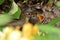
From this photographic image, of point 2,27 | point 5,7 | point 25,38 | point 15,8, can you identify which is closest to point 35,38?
point 25,38

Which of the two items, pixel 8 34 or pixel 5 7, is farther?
pixel 5 7

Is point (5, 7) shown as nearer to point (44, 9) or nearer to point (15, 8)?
point (15, 8)

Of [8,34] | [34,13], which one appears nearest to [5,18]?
[8,34]

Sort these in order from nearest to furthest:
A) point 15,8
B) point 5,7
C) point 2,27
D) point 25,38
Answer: point 25,38, point 2,27, point 15,8, point 5,7

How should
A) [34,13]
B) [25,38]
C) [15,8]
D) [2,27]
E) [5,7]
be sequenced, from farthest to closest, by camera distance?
[34,13]
[5,7]
[15,8]
[2,27]
[25,38]

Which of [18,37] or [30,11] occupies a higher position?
→ [18,37]

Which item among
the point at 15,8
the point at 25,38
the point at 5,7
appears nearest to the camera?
the point at 25,38

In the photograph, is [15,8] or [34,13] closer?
[15,8]

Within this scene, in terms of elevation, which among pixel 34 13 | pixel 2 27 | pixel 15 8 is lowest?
pixel 34 13

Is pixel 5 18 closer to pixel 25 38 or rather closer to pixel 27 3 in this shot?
pixel 25 38
